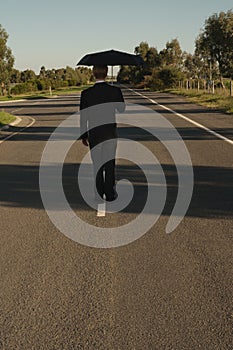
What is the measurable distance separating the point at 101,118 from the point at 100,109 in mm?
125

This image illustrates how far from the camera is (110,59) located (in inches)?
240

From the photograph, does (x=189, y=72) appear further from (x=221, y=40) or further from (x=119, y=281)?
(x=119, y=281)

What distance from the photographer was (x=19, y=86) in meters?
76.6

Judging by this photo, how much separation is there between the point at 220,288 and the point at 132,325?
923 mm

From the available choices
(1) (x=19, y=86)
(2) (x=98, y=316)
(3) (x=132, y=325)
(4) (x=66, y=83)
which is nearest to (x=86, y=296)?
(2) (x=98, y=316)

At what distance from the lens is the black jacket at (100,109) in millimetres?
5910

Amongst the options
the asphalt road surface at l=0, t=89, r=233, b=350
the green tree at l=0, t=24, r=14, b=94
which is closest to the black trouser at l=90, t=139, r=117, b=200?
the asphalt road surface at l=0, t=89, r=233, b=350

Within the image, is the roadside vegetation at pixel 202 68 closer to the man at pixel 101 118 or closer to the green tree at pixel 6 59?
the man at pixel 101 118

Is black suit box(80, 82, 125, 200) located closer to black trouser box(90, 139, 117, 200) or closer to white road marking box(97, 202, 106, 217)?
black trouser box(90, 139, 117, 200)

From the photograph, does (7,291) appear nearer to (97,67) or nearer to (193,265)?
(193,265)

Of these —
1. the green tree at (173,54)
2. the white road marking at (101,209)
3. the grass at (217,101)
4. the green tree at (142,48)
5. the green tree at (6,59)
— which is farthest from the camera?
A: the green tree at (142,48)

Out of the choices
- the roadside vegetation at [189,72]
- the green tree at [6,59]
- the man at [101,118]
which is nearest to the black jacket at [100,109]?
the man at [101,118]

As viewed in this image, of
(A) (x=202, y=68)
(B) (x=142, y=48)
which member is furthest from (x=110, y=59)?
(B) (x=142, y=48)

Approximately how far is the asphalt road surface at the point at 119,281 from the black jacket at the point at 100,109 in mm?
1008
